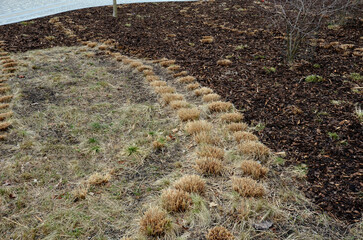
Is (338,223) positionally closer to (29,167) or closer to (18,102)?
(29,167)

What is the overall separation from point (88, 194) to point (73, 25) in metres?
8.68

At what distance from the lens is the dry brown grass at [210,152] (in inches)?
119

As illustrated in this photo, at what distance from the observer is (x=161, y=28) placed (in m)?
8.80

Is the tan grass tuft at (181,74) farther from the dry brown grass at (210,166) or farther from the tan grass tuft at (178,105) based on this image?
the dry brown grass at (210,166)

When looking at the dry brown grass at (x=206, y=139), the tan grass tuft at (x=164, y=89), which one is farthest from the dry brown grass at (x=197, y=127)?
the tan grass tuft at (x=164, y=89)

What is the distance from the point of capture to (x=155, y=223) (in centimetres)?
218

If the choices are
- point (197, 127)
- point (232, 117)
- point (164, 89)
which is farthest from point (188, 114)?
point (164, 89)

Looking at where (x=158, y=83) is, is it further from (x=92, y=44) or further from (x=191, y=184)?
(x=92, y=44)

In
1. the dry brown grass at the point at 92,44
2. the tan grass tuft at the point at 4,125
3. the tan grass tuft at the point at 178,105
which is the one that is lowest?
the tan grass tuft at the point at 4,125

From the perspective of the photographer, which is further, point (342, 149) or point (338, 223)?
point (342, 149)

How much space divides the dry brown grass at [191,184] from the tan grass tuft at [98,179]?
0.80 meters

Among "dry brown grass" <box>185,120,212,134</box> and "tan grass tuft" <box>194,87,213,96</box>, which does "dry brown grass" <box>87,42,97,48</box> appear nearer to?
"tan grass tuft" <box>194,87,213,96</box>

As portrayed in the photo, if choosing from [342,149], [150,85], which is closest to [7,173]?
[150,85]

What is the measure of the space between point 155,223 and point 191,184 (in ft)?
1.82
